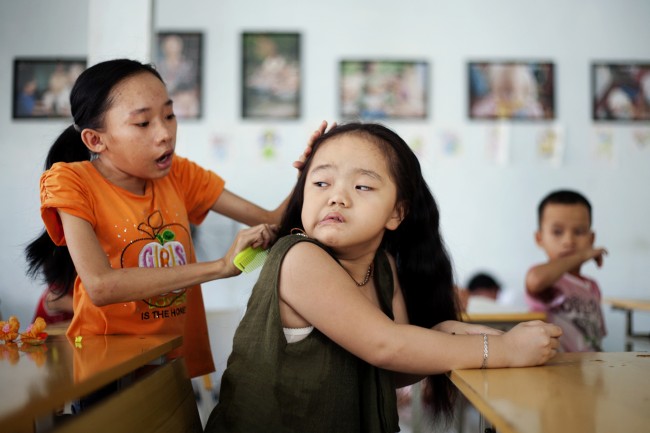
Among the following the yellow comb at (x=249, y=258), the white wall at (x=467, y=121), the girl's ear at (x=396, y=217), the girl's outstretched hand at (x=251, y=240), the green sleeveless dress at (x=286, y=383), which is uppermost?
the white wall at (x=467, y=121)

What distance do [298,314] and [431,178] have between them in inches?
139

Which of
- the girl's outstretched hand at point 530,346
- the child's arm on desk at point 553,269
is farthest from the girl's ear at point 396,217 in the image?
the child's arm on desk at point 553,269

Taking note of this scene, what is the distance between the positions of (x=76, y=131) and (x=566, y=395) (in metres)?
1.25

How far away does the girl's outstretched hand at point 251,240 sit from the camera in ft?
4.16

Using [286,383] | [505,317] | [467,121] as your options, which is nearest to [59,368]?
[286,383]

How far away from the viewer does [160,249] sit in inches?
59.1

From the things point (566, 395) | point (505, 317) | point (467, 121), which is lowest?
point (505, 317)

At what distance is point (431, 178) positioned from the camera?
4527mm

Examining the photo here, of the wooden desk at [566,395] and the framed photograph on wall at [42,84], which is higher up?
the framed photograph on wall at [42,84]

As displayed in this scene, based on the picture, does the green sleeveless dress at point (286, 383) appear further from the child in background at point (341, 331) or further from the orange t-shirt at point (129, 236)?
the orange t-shirt at point (129, 236)

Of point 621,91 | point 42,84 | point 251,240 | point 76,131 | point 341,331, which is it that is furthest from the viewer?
point 621,91

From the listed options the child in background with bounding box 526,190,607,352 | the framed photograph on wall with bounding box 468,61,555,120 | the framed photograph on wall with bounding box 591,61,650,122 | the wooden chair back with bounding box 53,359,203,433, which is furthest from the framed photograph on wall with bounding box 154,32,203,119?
the wooden chair back with bounding box 53,359,203,433

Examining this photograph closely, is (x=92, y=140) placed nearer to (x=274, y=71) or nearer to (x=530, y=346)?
(x=530, y=346)

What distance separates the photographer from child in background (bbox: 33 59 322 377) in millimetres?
1315
